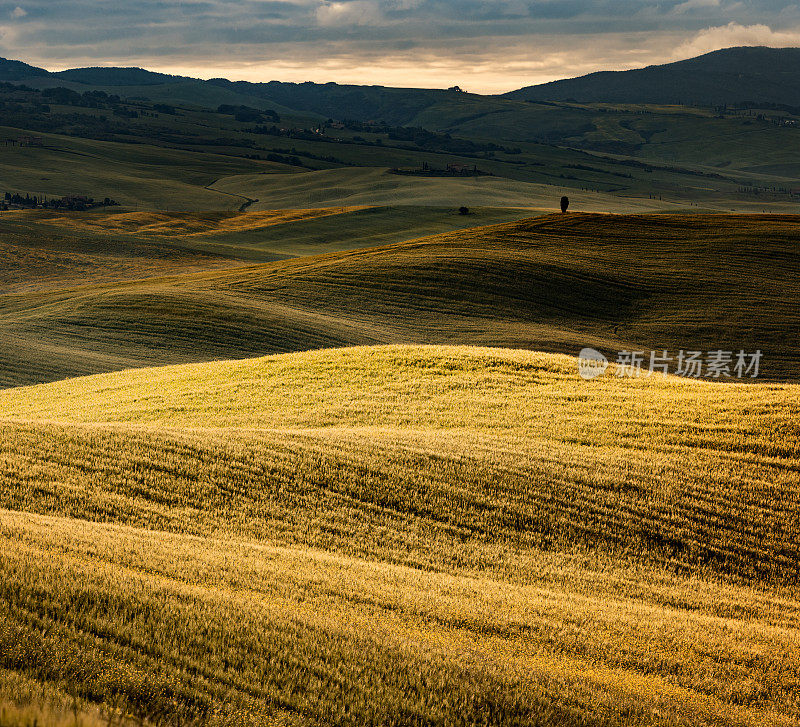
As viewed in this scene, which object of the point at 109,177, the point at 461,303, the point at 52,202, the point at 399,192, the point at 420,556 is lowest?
the point at 420,556

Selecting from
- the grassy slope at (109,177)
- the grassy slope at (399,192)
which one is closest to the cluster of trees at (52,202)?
the grassy slope at (109,177)

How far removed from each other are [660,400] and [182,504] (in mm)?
15275

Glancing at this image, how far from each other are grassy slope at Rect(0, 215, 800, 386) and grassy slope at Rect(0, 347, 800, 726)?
19.5 meters

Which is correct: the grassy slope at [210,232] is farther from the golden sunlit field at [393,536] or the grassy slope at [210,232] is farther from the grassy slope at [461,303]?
the golden sunlit field at [393,536]

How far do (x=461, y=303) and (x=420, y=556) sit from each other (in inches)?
1586

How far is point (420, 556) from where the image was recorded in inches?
464

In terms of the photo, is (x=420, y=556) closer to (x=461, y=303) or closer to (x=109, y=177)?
(x=461, y=303)

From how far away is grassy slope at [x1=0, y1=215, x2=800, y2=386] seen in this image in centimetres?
4241

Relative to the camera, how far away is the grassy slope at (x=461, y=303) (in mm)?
42406

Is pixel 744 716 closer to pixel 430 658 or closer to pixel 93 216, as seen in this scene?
pixel 430 658

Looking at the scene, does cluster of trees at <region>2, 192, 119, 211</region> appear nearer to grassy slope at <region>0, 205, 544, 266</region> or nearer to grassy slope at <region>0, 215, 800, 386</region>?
grassy slope at <region>0, 205, 544, 266</region>

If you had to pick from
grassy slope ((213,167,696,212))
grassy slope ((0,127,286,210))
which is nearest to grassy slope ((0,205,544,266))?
grassy slope ((213,167,696,212))

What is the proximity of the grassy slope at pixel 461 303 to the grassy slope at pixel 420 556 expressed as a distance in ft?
64.1

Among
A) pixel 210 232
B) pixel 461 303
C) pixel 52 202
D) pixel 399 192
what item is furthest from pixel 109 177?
pixel 461 303
